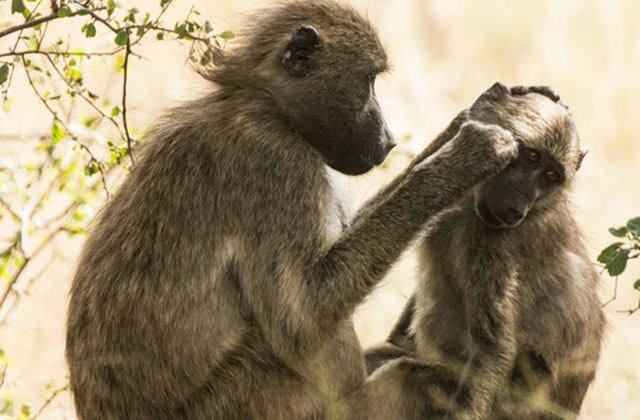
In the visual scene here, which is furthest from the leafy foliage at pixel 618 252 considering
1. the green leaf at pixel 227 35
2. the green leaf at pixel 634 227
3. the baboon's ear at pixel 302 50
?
the green leaf at pixel 227 35

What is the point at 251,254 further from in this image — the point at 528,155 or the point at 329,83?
the point at 528,155

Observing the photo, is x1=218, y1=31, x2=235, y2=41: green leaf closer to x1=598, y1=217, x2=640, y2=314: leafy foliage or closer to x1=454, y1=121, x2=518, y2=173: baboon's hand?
x1=454, y1=121, x2=518, y2=173: baboon's hand

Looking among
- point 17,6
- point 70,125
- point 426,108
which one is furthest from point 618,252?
point 426,108

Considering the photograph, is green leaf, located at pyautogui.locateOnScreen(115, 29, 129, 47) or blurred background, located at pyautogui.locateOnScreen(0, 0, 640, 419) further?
blurred background, located at pyautogui.locateOnScreen(0, 0, 640, 419)

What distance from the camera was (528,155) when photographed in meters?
5.33

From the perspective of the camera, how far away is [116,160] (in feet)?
18.6

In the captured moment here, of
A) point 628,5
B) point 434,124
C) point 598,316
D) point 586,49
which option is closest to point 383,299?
point 434,124

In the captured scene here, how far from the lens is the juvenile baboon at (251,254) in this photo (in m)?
4.83

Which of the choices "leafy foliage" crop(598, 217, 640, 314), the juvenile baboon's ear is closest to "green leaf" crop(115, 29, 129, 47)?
the juvenile baboon's ear

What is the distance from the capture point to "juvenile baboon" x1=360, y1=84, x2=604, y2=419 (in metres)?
5.20

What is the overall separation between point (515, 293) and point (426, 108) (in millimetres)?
7319

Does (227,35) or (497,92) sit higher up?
(227,35)

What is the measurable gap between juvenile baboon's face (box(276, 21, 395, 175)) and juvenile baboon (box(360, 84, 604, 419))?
0.50 m

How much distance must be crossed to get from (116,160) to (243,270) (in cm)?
111
